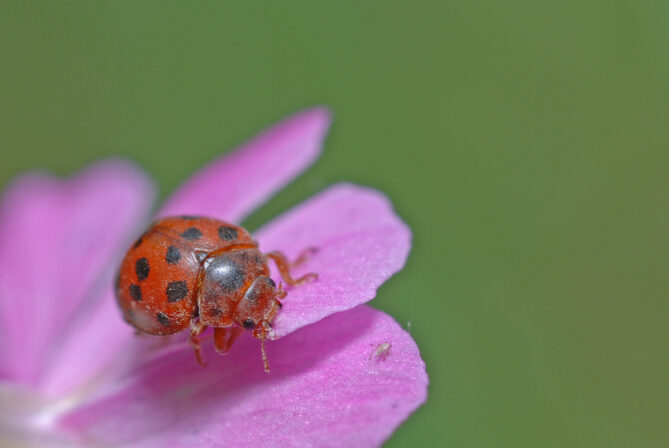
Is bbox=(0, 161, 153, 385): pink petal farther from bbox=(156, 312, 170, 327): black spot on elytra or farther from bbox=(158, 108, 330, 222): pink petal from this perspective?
bbox=(156, 312, 170, 327): black spot on elytra

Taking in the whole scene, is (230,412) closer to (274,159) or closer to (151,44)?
(274,159)

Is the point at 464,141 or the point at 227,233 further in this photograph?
the point at 464,141

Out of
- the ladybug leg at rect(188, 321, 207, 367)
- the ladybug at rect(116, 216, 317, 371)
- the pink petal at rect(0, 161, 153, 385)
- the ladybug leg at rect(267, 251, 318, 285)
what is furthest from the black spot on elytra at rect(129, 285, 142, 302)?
the pink petal at rect(0, 161, 153, 385)

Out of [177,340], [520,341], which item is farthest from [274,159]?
[520,341]

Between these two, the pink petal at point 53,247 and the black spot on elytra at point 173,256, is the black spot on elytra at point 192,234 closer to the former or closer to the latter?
the black spot on elytra at point 173,256

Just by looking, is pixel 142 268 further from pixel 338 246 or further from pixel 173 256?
pixel 338 246

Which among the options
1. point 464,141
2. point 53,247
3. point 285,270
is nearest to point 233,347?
point 285,270

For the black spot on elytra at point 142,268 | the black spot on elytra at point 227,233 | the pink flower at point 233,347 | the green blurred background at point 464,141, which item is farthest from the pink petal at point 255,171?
the green blurred background at point 464,141
